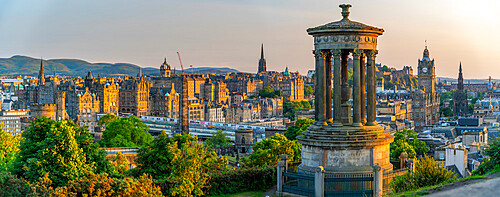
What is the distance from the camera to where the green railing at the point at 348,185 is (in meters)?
29.5

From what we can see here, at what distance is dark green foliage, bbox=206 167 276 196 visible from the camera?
3578cm

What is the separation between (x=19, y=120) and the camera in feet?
506

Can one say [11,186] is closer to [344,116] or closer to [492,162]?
[344,116]

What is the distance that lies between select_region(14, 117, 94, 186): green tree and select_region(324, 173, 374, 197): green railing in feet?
40.3

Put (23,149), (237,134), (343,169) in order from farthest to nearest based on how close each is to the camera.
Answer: (237,134) → (23,149) → (343,169)

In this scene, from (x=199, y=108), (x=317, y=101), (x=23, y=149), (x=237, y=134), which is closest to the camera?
(x=317, y=101)

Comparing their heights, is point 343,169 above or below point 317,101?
below

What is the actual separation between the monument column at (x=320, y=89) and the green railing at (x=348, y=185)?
3.32 metres

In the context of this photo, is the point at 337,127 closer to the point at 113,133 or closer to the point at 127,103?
the point at 113,133

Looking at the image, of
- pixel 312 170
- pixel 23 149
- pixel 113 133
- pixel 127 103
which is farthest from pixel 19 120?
pixel 312 170

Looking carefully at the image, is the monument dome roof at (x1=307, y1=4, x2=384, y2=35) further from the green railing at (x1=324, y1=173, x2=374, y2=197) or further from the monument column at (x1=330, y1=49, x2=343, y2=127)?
the green railing at (x1=324, y1=173, x2=374, y2=197)

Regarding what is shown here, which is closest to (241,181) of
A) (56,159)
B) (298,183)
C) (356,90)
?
(298,183)

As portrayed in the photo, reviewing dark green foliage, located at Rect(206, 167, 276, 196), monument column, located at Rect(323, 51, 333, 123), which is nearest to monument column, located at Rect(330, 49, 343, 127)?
→ monument column, located at Rect(323, 51, 333, 123)

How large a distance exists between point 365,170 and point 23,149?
17369 millimetres
